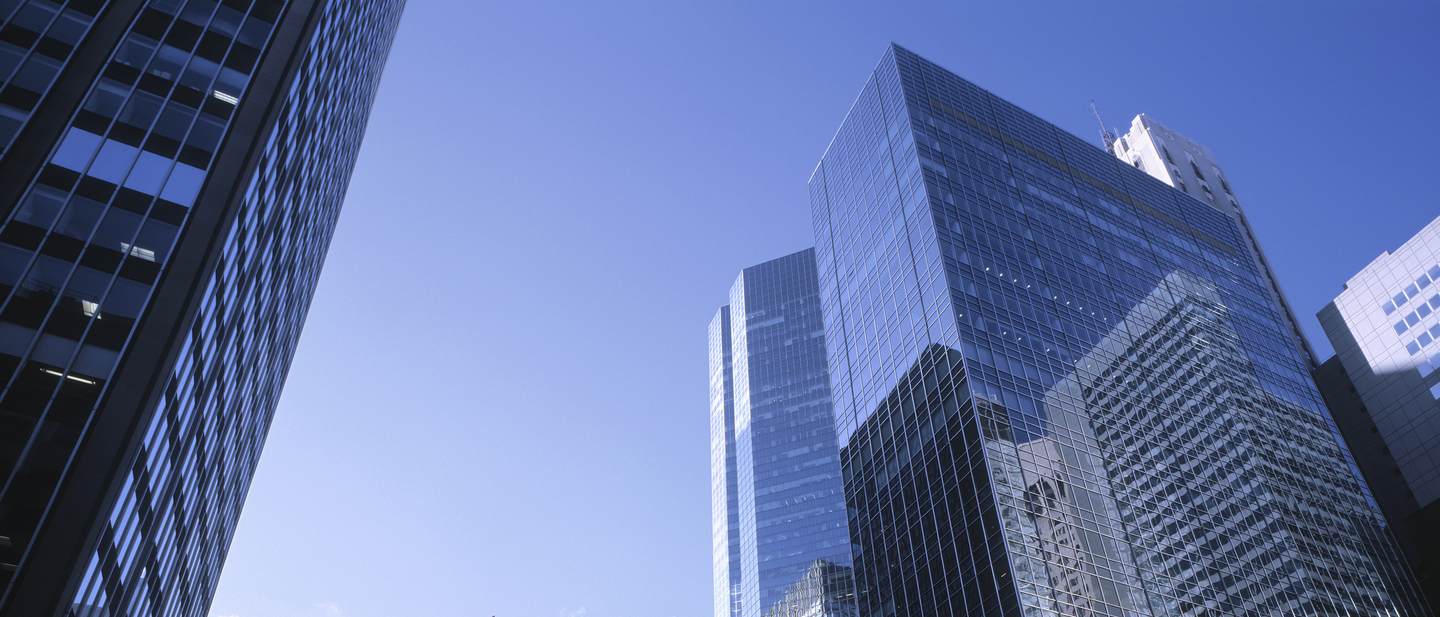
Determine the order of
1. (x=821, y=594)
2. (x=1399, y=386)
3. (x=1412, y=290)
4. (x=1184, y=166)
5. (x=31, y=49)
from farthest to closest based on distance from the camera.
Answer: (x=1184, y=166) → (x=821, y=594) → (x=1399, y=386) → (x=1412, y=290) → (x=31, y=49)

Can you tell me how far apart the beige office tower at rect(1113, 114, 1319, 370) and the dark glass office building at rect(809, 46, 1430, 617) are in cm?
4463

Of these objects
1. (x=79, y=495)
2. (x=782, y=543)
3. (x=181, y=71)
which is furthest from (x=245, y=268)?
(x=782, y=543)

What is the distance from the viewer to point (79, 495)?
3145 centimetres

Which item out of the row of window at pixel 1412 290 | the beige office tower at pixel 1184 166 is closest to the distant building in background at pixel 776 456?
the beige office tower at pixel 1184 166

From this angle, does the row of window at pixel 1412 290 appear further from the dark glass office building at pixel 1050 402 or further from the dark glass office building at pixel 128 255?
the dark glass office building at pixel 128 255

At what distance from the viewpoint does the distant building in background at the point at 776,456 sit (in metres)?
142

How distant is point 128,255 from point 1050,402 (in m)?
53.3

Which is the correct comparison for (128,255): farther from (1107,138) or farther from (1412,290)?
(1107,138)

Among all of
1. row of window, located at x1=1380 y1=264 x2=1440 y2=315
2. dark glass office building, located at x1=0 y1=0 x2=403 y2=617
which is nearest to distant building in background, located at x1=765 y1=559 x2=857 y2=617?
row of window, located at x1=1380 y1=264 x2=1440 y2=315

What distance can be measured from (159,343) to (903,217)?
56.4 metres

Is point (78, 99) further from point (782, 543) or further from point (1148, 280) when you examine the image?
point (782, 543)

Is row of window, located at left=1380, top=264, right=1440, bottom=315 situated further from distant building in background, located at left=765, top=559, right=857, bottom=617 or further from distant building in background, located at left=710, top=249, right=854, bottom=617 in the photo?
distant building in background, located at left=710, top=249, right=854, bottom=617

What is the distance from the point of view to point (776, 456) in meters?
159

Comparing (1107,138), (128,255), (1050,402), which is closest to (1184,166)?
(1107,138)
